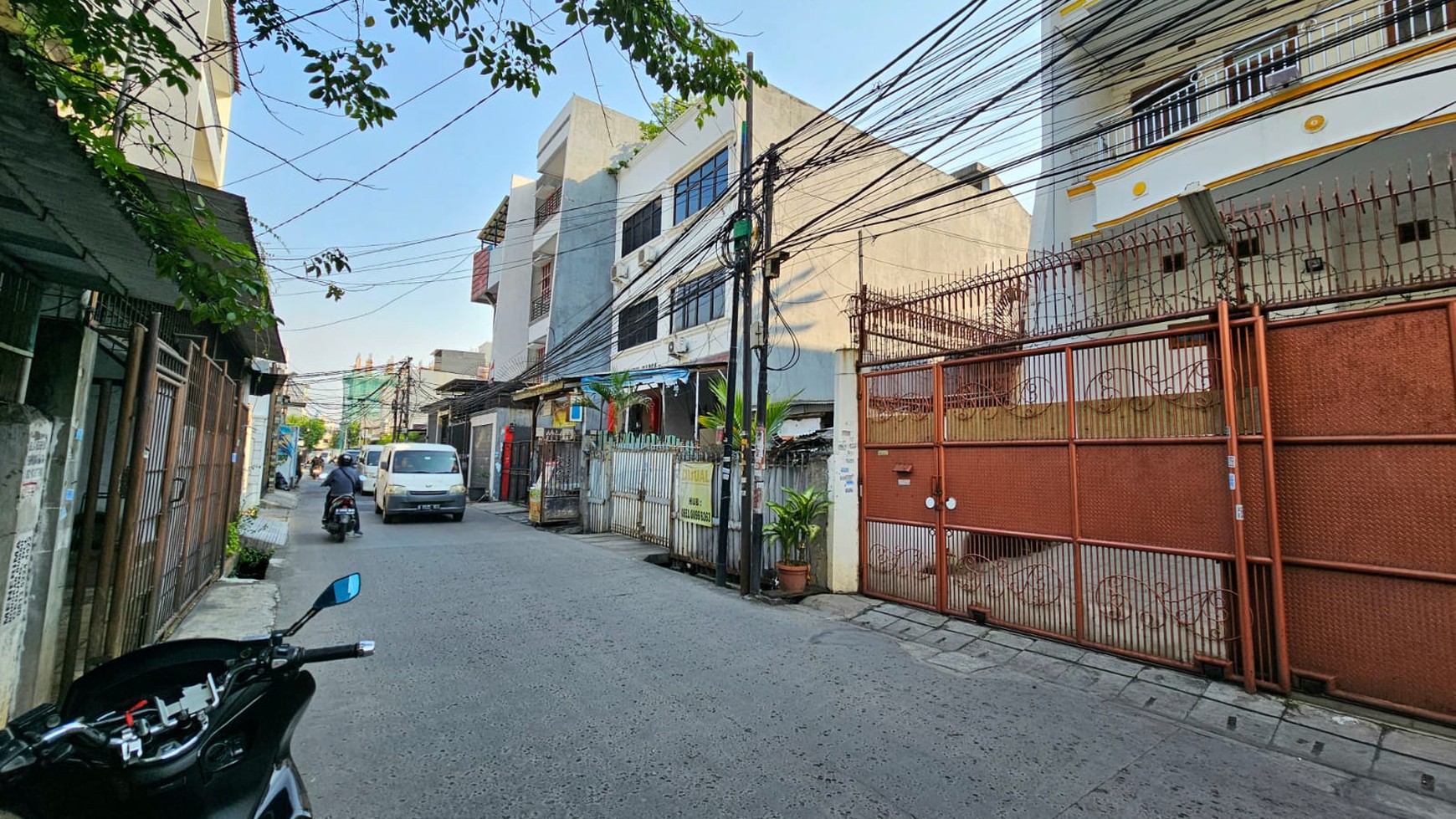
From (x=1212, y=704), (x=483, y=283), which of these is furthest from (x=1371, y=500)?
(x=483, y=283)

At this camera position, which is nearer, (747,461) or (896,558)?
(896,558)

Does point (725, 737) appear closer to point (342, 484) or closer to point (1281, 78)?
point (1281, 78)

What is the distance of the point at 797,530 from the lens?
7.57 m

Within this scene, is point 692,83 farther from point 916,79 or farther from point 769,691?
point 769,691

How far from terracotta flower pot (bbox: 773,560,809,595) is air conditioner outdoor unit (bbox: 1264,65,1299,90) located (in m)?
7.52

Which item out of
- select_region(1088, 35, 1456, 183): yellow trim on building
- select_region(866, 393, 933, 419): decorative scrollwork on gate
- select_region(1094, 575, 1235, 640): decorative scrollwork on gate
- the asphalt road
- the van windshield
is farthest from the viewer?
the van windshield

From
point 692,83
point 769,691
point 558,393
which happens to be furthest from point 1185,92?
point 558,393

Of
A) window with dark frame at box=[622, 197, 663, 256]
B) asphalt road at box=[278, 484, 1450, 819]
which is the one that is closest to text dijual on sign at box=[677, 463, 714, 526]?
asphalt road at box=[278, 484, 1450, 819]

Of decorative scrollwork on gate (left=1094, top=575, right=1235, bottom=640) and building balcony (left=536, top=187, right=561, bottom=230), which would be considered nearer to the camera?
decorative scrollwork on gate (left=1094, top=575, right=1235, bottom=640)

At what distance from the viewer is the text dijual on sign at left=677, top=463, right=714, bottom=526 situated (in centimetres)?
937

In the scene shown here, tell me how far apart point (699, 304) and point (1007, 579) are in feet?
37.4

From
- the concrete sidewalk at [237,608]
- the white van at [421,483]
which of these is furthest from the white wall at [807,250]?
the concrete sidewalk at [237,608]

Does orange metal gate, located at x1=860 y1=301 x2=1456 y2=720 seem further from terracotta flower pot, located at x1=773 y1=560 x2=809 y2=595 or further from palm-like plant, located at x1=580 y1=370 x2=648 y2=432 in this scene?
palm-like plant, located at x1=580 y1=370 x2=648 y2=432

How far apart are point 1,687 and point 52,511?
3.11 feet
